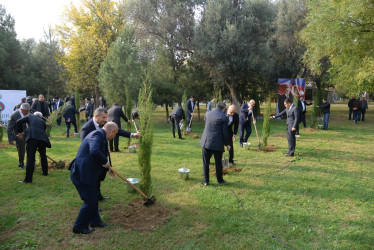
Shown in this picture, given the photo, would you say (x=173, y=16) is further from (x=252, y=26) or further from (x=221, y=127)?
(x=221, y=127)

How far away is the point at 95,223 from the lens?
4.42 metres

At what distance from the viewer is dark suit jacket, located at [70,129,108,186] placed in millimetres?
4004

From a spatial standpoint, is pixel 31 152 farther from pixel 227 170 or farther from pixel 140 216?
pixel 227 170

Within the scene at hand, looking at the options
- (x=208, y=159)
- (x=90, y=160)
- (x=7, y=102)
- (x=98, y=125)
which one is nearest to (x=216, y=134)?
(x=208, y=159)

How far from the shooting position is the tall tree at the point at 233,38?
18359 millimetres

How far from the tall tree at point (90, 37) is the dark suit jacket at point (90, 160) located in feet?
70.9

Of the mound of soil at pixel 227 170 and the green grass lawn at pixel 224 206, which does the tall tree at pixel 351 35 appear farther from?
the mound of soil at pixel 227 170

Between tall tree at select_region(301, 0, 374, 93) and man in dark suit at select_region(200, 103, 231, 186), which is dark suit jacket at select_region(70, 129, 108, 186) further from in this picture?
tall tree at select_region(301, 0, 374, 93)

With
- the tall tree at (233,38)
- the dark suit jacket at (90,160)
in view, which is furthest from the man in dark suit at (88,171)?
the tall tree at (233,38)

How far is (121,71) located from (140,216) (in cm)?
1355

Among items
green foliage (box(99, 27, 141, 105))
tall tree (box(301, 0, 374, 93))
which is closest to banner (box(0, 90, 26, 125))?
Result: green foliage (box(99, 27, 141, 105))

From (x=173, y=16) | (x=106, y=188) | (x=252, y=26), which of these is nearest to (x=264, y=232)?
(x=106, y=188)

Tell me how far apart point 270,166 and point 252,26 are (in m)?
13.9

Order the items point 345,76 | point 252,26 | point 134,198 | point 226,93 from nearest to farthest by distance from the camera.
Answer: point 134,198, point 345,76, point 252,26, point 226,93
